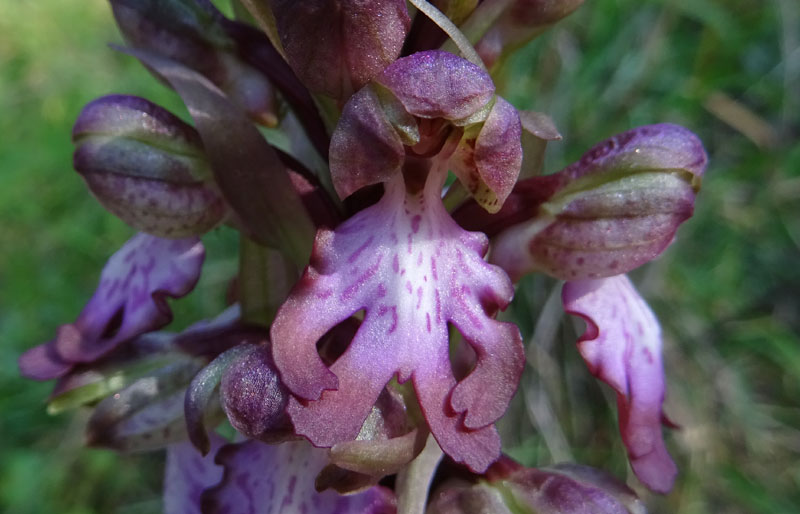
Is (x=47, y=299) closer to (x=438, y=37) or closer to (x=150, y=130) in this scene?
(x=150, y=130)

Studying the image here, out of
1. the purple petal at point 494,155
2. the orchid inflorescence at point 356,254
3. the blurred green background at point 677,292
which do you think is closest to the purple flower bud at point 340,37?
the orchid inflorescence at point 356,254

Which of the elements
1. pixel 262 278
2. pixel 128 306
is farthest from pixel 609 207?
pixel 128 306

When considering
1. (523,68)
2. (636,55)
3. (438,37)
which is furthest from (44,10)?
(438,37)

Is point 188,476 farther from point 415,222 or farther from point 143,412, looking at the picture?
point 415,222

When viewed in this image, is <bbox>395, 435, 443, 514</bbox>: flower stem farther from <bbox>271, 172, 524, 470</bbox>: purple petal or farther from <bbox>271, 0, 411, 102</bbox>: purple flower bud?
<bbox>271, 0, 411, 102</bbox>: purple flower bud

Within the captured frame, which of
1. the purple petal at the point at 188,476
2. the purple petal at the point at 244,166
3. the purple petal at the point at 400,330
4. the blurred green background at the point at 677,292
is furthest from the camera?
the blurred green background at the point at 677,292

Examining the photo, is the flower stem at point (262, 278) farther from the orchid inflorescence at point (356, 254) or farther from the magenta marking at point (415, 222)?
the magenta marking at point (415, 222)

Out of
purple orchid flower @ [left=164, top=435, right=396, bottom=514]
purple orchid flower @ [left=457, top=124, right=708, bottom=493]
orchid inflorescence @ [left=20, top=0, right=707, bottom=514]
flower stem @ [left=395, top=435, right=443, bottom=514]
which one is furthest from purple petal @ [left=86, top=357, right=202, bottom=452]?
purple orchid flower @ [left=457, top=124, right=708, bottom=493]

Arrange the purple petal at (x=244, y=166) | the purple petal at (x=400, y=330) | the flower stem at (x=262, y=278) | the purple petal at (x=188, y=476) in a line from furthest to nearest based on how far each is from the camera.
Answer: the purple petal at (x=188, y=476) → the flower stem at (x=262, y=278) → the purple petal at (x=244, y=166) → the purple petal at (x=400, y=330)
